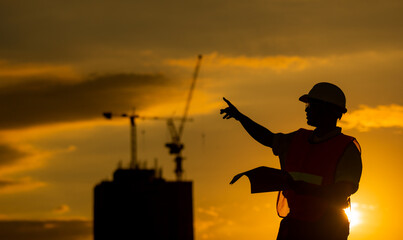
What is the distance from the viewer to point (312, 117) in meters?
13.9

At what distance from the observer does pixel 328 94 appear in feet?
45.0

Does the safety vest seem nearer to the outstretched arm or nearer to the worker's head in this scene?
the worker's head

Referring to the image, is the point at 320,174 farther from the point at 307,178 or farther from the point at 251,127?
the point at 251,127

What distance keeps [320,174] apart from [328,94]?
1.05m

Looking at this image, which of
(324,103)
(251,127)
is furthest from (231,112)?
(324,103)

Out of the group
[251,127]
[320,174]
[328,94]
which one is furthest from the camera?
[251,127]

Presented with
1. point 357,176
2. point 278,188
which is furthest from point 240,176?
point 357,176

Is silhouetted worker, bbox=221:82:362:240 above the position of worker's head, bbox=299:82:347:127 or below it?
below

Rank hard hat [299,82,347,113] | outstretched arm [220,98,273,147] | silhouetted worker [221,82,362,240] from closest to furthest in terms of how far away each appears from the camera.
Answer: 1. silhouetted worker [221,82,362,240]
2. hard hat [299,82,347,113]
3. outstretched arm [220,98,273,147]

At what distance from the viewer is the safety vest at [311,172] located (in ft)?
44.4

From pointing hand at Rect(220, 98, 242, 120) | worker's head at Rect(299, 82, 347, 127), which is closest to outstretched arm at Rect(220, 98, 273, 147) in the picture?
pointing hand at Rect(220, 98, 242, 120)

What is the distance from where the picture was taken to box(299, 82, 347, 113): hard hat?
13672 mm

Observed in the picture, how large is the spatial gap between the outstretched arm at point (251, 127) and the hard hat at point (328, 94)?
104cm

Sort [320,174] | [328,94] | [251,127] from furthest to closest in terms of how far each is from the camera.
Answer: [251,127] < [328,94] < [320,174]
